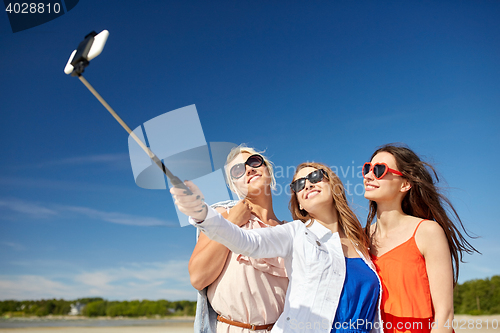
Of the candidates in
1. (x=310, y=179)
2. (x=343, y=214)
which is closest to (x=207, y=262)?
(x=310, y=179)

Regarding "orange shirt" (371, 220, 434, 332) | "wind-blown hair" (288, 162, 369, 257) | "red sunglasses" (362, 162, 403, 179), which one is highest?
"red sunglasses" (362, 162, 403, 179)

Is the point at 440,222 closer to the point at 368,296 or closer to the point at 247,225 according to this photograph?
the point at 368,296

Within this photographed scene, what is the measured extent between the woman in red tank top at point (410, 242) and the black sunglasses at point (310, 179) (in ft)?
2.61

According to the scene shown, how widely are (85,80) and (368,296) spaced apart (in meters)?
3.35

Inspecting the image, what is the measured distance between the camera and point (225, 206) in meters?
4.52

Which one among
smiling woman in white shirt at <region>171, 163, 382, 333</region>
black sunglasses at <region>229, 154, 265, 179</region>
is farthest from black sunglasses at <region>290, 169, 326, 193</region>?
black sunglasses at <region>229, 154, 265, 179</region>

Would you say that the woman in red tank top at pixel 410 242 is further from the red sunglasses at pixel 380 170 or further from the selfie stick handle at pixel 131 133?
the selfie stick handle at pixel 131 133

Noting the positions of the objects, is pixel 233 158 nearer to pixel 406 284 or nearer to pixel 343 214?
pixel 343 214

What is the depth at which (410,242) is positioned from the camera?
4.04 meters

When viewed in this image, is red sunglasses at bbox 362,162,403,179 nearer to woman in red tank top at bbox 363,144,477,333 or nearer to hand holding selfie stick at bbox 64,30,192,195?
woman in red tank top at bbox 363,144,477,333

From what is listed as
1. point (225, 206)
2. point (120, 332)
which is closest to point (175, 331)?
point (120, 332)

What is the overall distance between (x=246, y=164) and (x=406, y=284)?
95.5 inches

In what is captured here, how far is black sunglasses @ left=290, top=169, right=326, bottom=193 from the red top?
1265 mm

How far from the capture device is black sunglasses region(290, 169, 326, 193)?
4230 mm
